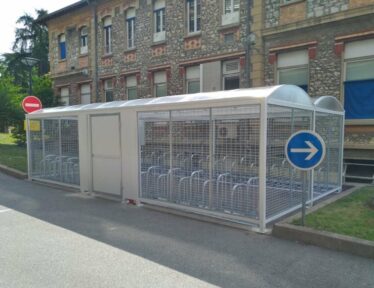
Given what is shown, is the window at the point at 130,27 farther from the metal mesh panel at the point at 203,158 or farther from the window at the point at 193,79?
the metal mesh panel at the point at 203,158

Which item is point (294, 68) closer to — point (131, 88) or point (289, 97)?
point (289, 97)

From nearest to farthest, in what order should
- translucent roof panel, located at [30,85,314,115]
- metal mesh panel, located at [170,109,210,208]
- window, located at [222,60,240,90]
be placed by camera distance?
1. translucent roof panel, located at [30,85,314,115]
2. metal mesh panel, located at [170,109,210,208]
3. window, located at [222,60,240,90]

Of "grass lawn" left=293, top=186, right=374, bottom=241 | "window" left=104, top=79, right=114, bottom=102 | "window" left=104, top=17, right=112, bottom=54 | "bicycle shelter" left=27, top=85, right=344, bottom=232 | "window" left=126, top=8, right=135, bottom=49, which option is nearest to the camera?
"grass lawn" left=293, top=186, right=374, bottom=241

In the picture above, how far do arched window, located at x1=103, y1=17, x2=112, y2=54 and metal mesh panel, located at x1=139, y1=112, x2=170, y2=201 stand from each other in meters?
11.7

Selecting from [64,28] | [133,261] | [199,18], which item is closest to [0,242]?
[133,261]

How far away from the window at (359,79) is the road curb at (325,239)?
21.5 feet

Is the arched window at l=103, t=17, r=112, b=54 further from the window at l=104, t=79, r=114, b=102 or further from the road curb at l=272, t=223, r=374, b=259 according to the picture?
the road curb at l=272, t=223, r=374, b=259

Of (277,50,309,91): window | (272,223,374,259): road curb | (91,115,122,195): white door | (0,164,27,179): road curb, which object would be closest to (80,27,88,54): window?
(0,164,27,179): road curb

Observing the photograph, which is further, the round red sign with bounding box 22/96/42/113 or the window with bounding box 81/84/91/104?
the window with bounding box 81/84/91/104

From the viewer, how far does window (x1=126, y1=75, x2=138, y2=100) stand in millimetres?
16688

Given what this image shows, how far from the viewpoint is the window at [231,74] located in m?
12.8

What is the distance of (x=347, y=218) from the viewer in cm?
556

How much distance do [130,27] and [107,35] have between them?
194 centimetres

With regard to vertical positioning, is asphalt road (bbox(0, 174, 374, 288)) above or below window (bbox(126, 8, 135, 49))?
below
